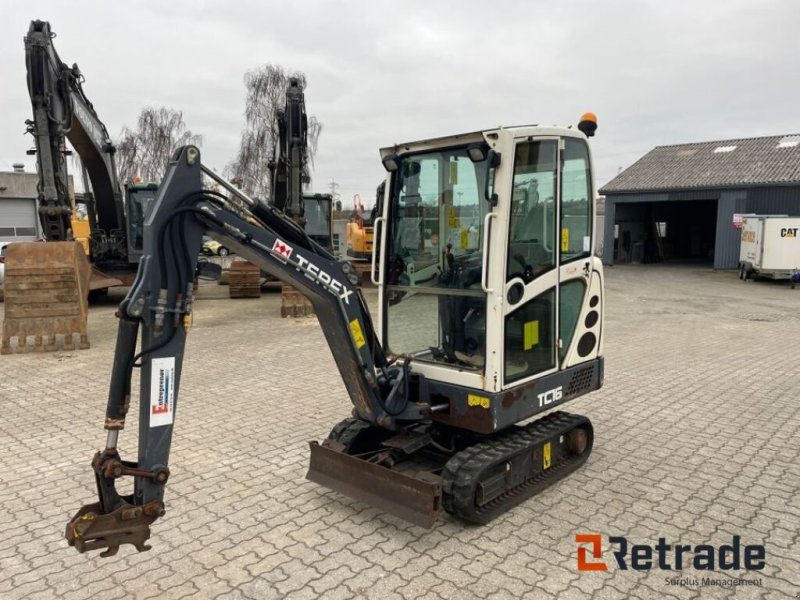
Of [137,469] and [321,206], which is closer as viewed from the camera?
[137,469]

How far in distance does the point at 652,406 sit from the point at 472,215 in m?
3.69

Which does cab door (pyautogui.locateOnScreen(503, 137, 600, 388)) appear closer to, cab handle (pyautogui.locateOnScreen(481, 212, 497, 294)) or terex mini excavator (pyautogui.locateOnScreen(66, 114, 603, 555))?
terex mini excavator (pyautogui.locateOnScreen(66, 114, 603, 555))

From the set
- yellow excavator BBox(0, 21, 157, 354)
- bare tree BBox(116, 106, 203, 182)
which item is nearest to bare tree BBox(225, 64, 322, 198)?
bare tree BBox(116, 106, 203, 182)

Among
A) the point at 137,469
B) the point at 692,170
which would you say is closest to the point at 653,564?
the point at 137,469

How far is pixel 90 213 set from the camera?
14812mm

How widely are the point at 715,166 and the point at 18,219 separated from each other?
32606mm

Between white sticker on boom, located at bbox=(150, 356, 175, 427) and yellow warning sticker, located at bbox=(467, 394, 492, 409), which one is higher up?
white sticker on boom, located at bbox=(150, 356, 175, 427)

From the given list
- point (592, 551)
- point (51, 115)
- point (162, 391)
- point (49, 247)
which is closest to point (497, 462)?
point (592, 551)

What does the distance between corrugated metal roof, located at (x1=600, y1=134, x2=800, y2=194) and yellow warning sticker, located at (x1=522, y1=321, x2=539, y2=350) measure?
23.4 meters

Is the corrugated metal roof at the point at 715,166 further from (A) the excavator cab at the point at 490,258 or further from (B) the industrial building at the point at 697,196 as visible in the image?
(A) the excavator cab at the point at 490,258

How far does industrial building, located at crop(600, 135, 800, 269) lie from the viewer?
2358cm

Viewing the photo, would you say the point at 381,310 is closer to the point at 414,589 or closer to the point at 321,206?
the point at 414,589

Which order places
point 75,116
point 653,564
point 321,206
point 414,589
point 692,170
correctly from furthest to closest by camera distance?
point 692,170
point 321,206
point 75,116
point 653,564
point 414,589

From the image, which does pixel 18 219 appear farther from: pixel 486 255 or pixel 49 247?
pixel 486 255
